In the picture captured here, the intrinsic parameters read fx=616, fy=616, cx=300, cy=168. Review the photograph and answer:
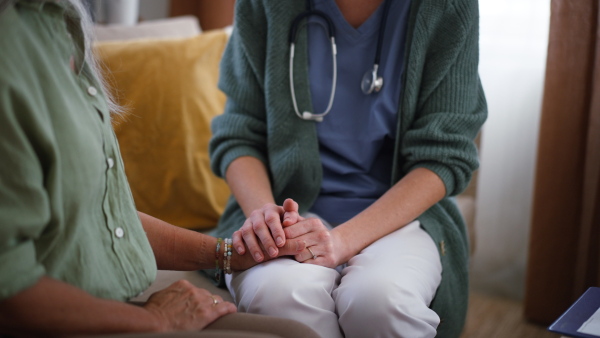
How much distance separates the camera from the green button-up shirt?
653 millimetres

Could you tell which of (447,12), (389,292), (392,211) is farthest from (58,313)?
(447,12)

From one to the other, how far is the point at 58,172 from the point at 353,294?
1.63ft

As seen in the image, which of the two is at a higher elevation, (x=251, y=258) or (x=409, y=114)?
(x=409, y=114)

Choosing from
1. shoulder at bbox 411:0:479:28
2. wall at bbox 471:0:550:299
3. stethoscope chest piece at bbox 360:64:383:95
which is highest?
shoulder at bbox 411:0:479:28

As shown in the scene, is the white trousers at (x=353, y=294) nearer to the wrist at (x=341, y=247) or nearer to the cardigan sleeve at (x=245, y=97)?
the wrist at (x=341, y=247)

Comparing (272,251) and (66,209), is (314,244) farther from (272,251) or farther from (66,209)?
(66,209)

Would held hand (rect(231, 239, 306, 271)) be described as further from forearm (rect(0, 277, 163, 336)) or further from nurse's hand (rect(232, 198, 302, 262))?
forearm (rect(0, 277, 163, 336))

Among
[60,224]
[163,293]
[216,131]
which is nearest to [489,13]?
[216,131]

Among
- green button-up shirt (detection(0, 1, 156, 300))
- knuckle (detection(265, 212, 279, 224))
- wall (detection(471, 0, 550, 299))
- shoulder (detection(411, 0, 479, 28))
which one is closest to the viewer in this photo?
green button-up shirt (detection(0, 1, 156, 300))

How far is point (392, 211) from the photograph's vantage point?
114cm

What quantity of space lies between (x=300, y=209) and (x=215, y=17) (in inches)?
58.0

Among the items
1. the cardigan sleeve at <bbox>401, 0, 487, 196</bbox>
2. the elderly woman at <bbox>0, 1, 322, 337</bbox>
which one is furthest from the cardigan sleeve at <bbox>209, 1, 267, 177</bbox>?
the elderly woman at <bbox>0, 1, 322, 337</bbox>

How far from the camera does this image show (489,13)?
197 centimetres

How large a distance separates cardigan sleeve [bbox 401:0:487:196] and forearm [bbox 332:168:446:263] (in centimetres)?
3
